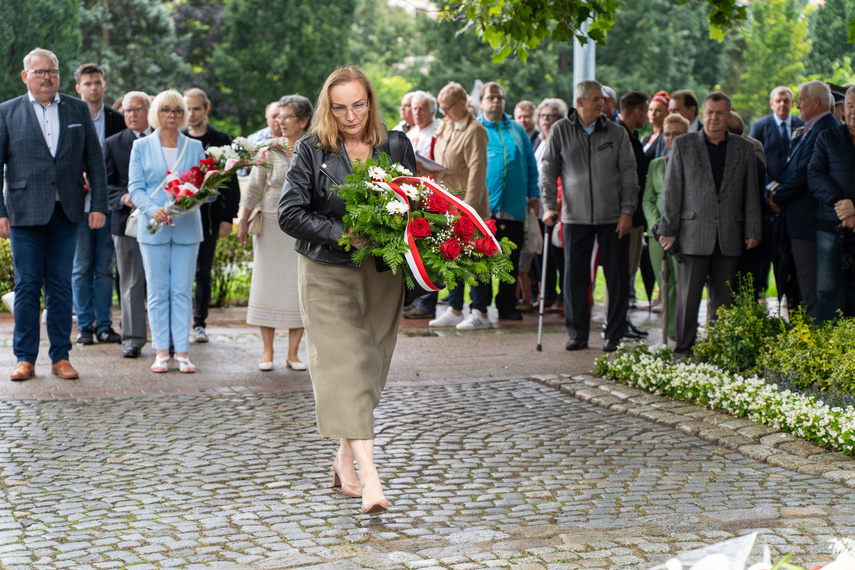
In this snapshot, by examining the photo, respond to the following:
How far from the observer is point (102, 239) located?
11219 mm

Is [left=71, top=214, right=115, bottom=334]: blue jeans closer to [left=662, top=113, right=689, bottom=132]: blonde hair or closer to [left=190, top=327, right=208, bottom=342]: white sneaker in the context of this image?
[left=190, top=327, right=208, bottom=342]: white sneaker

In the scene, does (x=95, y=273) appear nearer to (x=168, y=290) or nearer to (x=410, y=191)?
(x=168, y=290)

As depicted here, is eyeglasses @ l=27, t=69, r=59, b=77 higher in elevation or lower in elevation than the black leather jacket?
higher

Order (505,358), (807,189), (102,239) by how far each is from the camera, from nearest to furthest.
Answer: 1. (807,189)
2. (505,358)
3. (102,239)

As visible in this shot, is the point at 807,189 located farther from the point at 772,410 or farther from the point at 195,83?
the point at 195,83

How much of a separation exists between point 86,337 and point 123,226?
130cm

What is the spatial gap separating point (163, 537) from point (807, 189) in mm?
6924

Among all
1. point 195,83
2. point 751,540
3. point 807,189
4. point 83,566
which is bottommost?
point 83,566

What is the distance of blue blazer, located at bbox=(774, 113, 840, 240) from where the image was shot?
970cm

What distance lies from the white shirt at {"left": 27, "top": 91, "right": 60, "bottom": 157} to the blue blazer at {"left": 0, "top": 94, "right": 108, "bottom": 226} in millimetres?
34

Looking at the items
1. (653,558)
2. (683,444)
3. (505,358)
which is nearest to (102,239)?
(505,358)

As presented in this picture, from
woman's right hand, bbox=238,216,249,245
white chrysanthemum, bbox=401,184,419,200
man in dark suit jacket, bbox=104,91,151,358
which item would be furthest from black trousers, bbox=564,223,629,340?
white chrysanthemum, bbox=401,184,419,200

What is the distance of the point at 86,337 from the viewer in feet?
35.8

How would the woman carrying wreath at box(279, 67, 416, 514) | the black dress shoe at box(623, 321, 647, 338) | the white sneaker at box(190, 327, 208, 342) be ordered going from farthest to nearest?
the black dress shoe at box(623, 321, 647, 338) < the white sneaker at box(190, 327, 208, 342) < the woman carrying wreath at box(279, 67, 416, 514)
